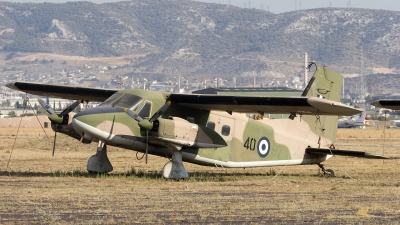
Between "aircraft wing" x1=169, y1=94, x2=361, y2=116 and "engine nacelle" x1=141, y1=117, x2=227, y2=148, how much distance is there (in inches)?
35.6

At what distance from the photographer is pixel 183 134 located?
2733cm

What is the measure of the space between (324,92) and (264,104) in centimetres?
514

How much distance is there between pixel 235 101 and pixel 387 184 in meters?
5.69

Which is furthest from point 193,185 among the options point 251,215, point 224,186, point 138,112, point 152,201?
point 251,215

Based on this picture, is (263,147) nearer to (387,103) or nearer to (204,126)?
(204,126)

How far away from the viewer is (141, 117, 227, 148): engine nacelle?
2667 cm

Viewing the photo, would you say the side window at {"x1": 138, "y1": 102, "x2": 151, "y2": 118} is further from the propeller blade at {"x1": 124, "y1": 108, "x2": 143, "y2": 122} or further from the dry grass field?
the dry grass field

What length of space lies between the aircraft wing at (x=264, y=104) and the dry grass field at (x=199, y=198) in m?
2.40

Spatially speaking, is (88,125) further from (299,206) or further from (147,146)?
(299,206)

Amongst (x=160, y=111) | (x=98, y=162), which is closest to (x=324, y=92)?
(x=160, y=111)

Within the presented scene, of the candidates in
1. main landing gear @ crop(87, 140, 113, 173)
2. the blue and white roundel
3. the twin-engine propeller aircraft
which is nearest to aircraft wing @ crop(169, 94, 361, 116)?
the twin-engine propeller aircraft

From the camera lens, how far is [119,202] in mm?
20750

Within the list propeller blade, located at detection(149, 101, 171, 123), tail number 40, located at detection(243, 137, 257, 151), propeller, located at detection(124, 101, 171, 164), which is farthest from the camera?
tail number 40, located at detection(243, 137, 257, 151)

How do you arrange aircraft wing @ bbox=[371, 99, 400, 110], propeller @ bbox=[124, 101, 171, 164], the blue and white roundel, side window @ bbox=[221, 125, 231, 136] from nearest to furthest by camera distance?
propeller @ bbox=[124, 101, 171, 164] < aircraft wing @ bbox=[371, 99, 400, 110] < side window @ bbox=[221, 125, 231, 136] < the blue and white roundel
